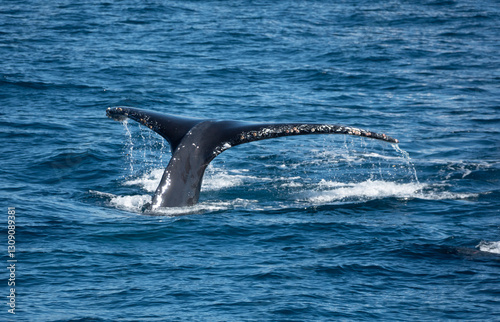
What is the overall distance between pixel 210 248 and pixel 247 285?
137 centimetres

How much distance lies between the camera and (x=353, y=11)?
34656 millimetres

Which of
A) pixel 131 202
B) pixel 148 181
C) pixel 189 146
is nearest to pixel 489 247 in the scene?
pixel 189 146

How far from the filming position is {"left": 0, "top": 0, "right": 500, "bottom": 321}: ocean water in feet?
26.5

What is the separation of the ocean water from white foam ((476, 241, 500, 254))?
0.04m

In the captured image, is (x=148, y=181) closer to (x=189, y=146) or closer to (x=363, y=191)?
(x=189, y=146)

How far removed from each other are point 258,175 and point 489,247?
209 inches

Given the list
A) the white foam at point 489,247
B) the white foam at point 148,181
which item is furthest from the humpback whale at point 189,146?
the white foam at point 489,247

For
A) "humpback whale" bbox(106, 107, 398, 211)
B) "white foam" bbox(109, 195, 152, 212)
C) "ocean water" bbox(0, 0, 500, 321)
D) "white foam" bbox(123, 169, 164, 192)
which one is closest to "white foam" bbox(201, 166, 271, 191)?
"ocean water" bbox(0, 0, 500, 321)

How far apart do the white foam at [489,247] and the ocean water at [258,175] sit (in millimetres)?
37

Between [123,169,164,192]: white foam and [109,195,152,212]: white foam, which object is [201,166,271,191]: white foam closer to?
[123,169,164,192]: white foam

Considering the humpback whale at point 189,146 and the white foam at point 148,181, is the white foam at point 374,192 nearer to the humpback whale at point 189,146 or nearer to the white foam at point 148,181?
the humpback whale at point 189,146

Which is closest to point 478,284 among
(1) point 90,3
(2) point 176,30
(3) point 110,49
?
(3) point 110,49

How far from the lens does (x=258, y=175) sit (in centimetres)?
1382

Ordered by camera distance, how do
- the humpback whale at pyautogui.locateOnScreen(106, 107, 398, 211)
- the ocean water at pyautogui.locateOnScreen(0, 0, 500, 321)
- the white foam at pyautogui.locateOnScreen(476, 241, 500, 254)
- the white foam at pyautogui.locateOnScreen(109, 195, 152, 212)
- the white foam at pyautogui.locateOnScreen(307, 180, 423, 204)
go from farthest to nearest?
the white foam at pyautogui.locateOnScreen(307, 180, 423, 204) < the white foam at pyautogui.locateOnScreen(109, 195, 152, 212) < the humpback whale at pyautogui.locateOnScreen(106, 107, 398, 211) < the white foam at pyautogui.locateOnScreen(476, 241, 500, 254) < the ocean water at pyautogui.locateOnScreen(0, 0, 500, 321)
